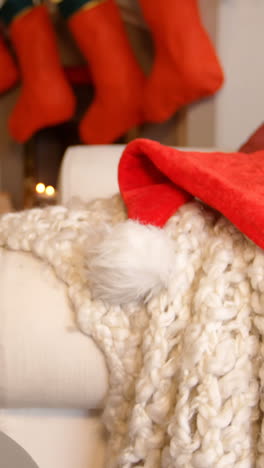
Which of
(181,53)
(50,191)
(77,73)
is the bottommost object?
(50,191)

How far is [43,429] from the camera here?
56 cm

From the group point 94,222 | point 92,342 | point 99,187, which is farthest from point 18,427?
point 99,187

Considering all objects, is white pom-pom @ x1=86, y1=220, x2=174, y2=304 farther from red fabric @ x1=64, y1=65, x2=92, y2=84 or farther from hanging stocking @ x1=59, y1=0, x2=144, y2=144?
red fabric @ x1=64, y1=65, x2=92, y2=84

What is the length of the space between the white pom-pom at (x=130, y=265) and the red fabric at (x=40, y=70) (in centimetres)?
101

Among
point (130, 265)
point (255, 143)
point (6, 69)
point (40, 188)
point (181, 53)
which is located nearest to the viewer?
point (130, 265)

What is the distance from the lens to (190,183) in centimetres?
52

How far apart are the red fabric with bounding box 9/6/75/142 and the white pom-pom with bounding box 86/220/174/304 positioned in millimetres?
1010

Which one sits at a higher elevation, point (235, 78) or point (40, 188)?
point (235, 78)

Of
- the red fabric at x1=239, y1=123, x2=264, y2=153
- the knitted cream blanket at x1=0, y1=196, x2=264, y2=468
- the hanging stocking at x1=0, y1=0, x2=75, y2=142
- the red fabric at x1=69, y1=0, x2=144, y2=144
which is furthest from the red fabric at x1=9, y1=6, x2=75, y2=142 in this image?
the knitted cream blanket at x1=0, y1=196, x2=264, y2=468

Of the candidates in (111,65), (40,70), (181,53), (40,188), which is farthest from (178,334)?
(40,188)

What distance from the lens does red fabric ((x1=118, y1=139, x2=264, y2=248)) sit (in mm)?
468

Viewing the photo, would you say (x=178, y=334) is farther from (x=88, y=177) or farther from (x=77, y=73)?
(x=77, y=73)

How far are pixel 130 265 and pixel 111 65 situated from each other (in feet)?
3.26

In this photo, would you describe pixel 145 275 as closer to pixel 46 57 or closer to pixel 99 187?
pixel 99 187
